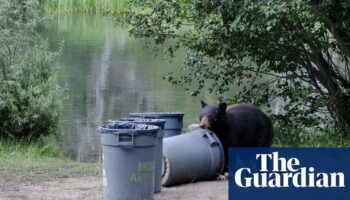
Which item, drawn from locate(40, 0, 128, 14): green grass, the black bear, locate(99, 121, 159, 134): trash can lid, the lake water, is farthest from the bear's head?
locate(40, 0, 128, 14): green grass

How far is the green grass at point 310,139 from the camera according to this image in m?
12.0

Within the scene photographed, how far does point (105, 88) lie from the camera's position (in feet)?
69.6

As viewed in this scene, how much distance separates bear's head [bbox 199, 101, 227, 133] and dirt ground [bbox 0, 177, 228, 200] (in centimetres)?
73

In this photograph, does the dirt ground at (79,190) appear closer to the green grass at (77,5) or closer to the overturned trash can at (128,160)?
the overturned trash can at (128,160)

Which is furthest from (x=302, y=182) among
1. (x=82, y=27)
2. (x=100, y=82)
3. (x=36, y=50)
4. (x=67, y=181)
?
(x=82, y=27)

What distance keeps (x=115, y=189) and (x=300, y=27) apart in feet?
14.9

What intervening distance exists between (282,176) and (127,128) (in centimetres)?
173

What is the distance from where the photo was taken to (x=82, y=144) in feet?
46.6

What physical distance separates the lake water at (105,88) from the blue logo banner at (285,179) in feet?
15.2

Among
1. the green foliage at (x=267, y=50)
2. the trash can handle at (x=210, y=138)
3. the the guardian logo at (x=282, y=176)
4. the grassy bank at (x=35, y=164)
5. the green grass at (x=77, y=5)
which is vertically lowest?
the grassy bank at (x=35, y=164)

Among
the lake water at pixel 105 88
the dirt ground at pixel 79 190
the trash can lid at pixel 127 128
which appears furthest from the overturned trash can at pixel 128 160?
the lake water at pixel 105 88

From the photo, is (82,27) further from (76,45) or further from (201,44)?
(201,44)

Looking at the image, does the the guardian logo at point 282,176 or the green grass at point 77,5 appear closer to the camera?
the the guardian logo at point 282,176

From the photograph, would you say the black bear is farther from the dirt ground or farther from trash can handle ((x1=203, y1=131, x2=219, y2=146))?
the dirt ground
